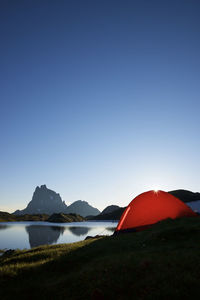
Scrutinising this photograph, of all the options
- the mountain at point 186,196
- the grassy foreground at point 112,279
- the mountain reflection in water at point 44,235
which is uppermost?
the mountain at point 186,196

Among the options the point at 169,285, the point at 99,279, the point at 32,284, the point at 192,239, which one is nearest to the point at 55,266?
the point at 32,284

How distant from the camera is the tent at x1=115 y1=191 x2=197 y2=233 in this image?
63.4 feet

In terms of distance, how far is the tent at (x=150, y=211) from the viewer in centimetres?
1931

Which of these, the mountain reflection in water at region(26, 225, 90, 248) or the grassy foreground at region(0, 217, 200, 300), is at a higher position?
the grassy foreground at region(0, 217, 200, 300)

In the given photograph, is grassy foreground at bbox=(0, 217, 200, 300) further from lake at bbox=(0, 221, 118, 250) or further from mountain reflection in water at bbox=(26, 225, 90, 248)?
mountain reflection in water at bbox=(26, 225, 90, 248)

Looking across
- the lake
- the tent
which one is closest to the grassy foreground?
the tent

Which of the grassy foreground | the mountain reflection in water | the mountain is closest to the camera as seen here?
the grassy foreground

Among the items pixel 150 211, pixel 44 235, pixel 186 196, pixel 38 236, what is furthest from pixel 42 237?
pixel 186 196

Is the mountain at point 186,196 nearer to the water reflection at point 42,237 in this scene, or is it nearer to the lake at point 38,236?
the lake at point 38,236

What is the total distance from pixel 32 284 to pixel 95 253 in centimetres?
503

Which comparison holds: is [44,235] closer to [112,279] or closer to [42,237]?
[42,237]

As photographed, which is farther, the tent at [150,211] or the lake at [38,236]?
the lake at [38,236]

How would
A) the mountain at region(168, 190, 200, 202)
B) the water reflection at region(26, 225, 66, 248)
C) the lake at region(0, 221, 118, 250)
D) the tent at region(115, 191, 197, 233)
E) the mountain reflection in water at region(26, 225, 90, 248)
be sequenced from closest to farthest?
1. the tent at region(115, 191, 197, 233)
2. the lake at region(0, 221, 118, 250)
3. the water reflection at region(26, 225, 66, 248)
4. the mountain reflection in water at region(26, 225, 90, 248)
5. the mountain at region(168, 190, 200, 202)

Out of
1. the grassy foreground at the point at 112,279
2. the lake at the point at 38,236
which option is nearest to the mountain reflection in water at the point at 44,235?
the lake at the point at 38,236
